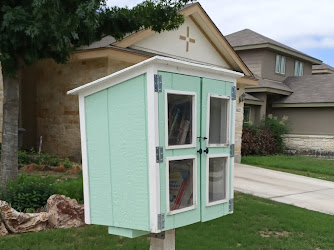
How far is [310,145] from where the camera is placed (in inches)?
667

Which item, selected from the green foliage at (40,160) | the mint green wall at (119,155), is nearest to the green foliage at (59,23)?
the mint green wall at (119,155)

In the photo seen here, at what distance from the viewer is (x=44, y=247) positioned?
375cm

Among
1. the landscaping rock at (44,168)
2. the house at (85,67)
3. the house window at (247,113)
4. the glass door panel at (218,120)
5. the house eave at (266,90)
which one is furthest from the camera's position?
the house window at (247,113)

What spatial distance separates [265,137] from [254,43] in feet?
16.7

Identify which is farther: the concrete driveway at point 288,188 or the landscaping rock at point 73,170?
the landscaping rock at point 73,170

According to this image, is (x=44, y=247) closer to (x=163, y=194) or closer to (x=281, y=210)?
(x=163, y=194)

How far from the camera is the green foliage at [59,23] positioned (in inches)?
156

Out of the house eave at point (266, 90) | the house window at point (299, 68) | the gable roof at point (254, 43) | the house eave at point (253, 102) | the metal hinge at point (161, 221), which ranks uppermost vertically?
the gable roof at point (254, 43)

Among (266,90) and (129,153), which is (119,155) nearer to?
(129,153)

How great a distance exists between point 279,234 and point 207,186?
286 cm

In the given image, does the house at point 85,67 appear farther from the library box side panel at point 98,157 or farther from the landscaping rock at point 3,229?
the library box side panel at point 98,157

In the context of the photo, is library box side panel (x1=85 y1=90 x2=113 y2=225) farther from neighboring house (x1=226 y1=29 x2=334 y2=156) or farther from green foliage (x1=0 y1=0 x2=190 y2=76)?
neighboring house (x1=226 y1=29 x2=334 y2=156)

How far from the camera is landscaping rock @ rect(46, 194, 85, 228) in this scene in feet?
14.6

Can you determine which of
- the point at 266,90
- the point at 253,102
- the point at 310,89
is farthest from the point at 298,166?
the point at 310,89
